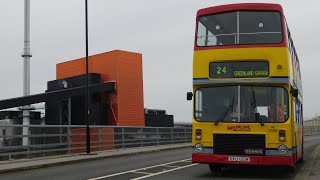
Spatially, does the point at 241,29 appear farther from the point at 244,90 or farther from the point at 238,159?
the point at 238,159

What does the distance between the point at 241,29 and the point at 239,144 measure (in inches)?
123

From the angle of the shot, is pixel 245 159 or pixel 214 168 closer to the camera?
pixel 245 159

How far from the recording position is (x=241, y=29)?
40.7 feet

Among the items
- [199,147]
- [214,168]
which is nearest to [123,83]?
[214,168]

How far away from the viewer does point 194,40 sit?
1277 cm

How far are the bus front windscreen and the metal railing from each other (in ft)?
24.0

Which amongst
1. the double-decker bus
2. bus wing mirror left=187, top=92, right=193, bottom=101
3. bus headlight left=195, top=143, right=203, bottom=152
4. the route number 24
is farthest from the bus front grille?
the route number 24

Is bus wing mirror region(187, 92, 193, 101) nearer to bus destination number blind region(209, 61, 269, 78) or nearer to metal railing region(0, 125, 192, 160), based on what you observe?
bus destination number blind region(209, 61, 269, 78)

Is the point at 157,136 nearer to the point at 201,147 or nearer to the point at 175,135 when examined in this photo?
the point at 175,135

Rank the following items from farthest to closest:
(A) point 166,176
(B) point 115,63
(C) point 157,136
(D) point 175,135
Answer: (B) point 115,63, (D) point 175,135, (C) point 157,136, (A) point 166,176

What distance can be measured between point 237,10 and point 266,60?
165cm

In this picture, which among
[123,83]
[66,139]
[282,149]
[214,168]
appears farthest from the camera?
[123,83]

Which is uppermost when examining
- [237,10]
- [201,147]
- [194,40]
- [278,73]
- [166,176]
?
[237,10]

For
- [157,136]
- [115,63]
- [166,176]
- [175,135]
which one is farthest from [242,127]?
[115,63]
